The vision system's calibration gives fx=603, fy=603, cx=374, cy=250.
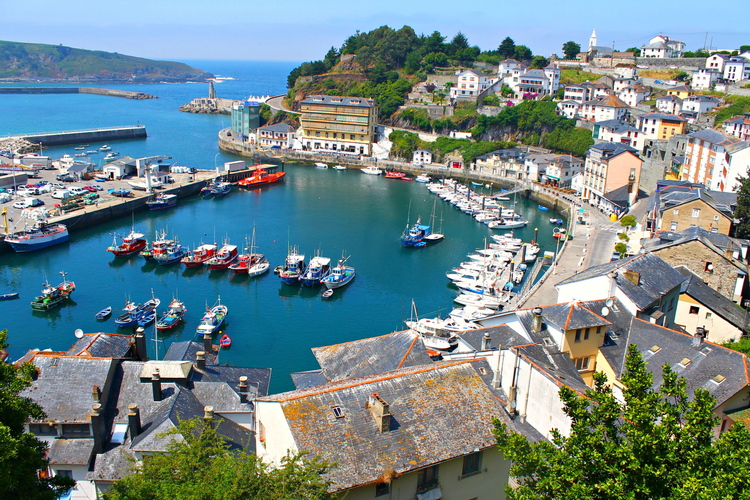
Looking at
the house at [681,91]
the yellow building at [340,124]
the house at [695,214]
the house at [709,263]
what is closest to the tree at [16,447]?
the house at [709,263]

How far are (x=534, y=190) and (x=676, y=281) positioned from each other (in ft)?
126

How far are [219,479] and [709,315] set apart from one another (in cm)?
2050

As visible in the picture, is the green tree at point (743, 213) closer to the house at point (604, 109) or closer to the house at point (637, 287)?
the house at point (637, 287)

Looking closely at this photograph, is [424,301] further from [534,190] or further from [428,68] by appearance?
[428,68]

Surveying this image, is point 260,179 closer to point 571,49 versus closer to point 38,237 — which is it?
point 38,237

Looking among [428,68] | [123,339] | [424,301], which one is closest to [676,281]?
[424,301]

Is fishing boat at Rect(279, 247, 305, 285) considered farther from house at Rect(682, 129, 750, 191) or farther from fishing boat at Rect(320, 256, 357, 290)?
house at Rect(682, 129, 750, 191)

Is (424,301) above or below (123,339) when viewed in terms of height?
below

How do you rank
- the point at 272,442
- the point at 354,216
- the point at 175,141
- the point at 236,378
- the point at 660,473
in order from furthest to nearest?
1. the point at 175,141
2. the point at 354,216
3. the point at 236,378
4. the point at 272,442
5. the point at 660,473

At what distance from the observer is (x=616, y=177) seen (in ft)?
161

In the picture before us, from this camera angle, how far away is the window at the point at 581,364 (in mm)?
18050

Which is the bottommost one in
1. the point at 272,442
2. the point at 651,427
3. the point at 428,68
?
the point at 272,442

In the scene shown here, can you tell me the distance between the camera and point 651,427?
7.70m

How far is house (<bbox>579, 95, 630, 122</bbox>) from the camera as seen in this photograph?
7006 centimetres
